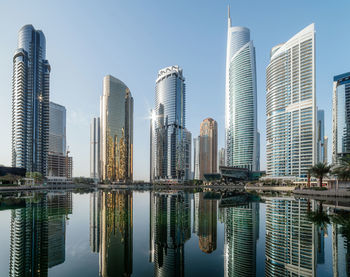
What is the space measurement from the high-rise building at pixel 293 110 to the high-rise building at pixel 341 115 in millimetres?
53552

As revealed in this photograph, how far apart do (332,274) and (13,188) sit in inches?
5918

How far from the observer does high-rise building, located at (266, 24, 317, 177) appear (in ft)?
494

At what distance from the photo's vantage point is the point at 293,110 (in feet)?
519

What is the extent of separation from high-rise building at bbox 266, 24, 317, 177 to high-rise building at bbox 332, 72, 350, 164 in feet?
176

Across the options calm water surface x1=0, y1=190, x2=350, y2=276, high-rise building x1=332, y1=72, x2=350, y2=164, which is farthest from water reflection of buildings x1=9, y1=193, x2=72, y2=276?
high-rise building x1=332, y1=72, x2=350, y2=164

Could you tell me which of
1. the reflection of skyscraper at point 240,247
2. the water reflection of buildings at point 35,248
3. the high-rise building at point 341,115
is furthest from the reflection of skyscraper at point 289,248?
the high-rise building at point 341,115

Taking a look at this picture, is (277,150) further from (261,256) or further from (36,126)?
(36,126)

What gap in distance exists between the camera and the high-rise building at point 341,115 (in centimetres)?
17862

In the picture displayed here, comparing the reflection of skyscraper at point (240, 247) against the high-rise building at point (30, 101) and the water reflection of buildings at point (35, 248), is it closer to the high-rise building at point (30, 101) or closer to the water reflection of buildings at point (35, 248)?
the water reflection of buildings at point (35, 248)

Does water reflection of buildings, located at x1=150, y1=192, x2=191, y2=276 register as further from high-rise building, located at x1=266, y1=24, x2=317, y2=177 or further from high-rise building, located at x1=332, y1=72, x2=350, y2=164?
high-rise building, located at x1=332, y1=72, x2=350, y2=164

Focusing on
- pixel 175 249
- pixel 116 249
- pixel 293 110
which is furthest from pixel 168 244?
pixel 293 110

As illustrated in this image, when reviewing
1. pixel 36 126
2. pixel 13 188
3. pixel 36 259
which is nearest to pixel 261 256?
pixel 36 259

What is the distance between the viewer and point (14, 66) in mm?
182750

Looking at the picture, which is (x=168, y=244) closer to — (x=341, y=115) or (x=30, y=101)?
(x=30, y=101)
